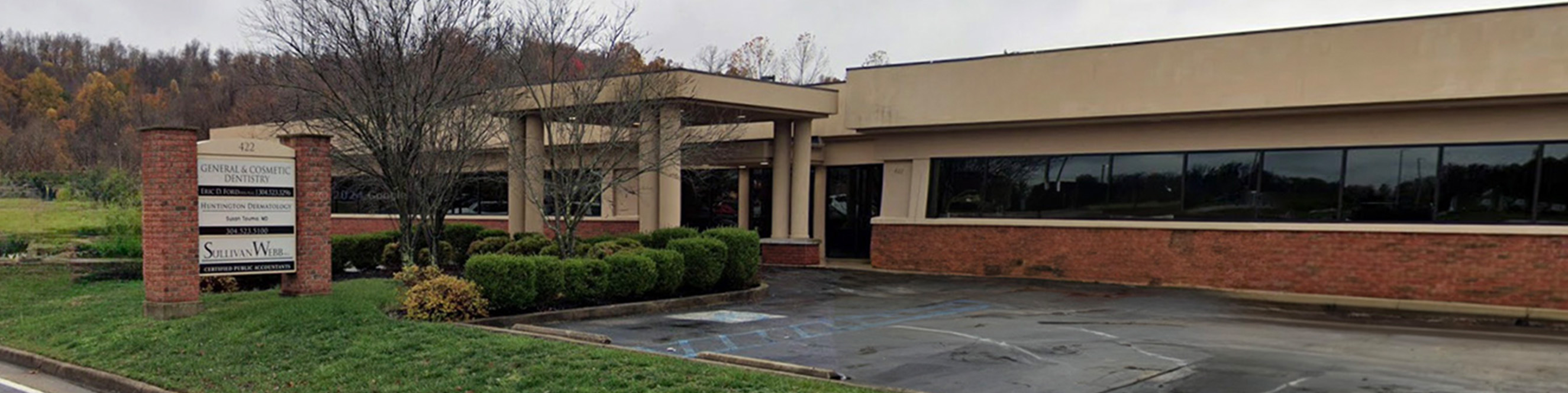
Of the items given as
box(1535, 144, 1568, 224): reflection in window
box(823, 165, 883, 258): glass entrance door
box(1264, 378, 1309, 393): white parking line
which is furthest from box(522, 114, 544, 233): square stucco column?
box(1535, 144, 1568, 224): reflection in window

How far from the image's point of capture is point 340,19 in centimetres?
1711

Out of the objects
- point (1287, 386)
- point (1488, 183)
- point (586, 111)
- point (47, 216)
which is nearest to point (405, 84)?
point (586, 111)

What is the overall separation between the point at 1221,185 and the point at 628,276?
11.3m

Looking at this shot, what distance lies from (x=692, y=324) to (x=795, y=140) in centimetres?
1133

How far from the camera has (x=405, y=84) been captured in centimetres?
1680

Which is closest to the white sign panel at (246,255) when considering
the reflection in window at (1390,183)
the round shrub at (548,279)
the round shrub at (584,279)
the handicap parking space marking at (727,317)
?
the round shrub at (548,279)

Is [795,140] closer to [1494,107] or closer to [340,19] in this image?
[340,19]

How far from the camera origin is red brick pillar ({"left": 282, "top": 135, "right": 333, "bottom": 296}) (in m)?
13.5

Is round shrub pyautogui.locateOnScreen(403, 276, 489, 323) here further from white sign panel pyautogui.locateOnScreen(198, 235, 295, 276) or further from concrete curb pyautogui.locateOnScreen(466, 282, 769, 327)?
white sign panel pyautogui.locateOnScreen(198, 235, 295, 276)

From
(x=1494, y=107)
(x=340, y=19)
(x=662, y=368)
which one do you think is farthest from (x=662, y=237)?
(x=1494, y=107)

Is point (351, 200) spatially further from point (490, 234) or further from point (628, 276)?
point (628, 276)

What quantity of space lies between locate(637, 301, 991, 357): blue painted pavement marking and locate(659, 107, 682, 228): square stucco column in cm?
604

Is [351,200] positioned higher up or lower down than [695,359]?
higher up

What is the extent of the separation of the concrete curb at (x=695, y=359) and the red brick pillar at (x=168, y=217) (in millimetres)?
3368
